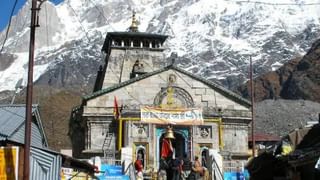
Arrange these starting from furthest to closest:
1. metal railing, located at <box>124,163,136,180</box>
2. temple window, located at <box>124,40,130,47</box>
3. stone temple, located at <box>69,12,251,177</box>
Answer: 1. temple window, located at <box>124,40,130,47</box>
2. stone temple, located at <box>69,12,251,177</box>
3. metal railing, located at <box>124,163,136,180</box>

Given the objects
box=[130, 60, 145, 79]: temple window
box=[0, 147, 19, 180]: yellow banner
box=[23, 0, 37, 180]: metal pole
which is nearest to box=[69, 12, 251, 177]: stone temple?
box=[130, 60, 145, 79]: temple window

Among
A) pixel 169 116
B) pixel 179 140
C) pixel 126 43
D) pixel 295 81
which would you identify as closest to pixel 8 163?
pixel 169 116

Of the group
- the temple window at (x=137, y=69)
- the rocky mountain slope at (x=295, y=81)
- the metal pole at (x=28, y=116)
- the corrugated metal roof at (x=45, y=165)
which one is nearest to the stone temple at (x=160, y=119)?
the temple window at (x=137, y=69)

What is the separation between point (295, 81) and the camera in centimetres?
16200

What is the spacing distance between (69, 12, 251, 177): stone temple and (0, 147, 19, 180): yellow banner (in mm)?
19993

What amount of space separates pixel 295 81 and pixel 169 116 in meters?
126

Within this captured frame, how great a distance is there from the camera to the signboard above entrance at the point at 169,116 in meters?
40.3

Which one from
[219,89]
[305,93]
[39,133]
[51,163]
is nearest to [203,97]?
[219,89]

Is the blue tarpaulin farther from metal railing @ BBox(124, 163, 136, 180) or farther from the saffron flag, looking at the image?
the saffron flag

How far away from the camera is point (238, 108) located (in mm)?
44094

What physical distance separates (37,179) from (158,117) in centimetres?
2166

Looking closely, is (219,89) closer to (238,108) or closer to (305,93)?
(238,108)

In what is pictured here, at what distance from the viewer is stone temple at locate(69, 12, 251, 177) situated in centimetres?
4075

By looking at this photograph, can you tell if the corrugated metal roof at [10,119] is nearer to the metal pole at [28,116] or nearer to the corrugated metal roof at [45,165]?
the corrugated metal roof at [45,165]
